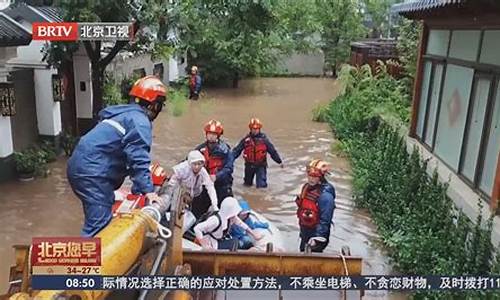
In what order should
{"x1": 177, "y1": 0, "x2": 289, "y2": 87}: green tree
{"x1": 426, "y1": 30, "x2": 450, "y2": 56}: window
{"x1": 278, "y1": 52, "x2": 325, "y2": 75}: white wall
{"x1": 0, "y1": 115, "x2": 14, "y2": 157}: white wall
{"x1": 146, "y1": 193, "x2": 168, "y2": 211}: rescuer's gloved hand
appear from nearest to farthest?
{"x1": 146, "y1": 193, "x2": 168, "y2": 211}: rescuer's gloved hand → {"x1": 426, "y1": 30, "x2": 450, "y2": 56}: window → {"x1": 0, "y1": 115, "x2": 14, "y2": 157}: white wall → {"x1": 177, "y1": 0, "x2": 289, "y2": 87}: green tree → {"x1": 278, "y1": 52, "x2": 325, "y2": 75}: white wall

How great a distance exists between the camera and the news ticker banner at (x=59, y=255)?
7.86 ft

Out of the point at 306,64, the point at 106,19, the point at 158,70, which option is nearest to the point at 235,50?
the point at 158,70

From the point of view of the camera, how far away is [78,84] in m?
13.0

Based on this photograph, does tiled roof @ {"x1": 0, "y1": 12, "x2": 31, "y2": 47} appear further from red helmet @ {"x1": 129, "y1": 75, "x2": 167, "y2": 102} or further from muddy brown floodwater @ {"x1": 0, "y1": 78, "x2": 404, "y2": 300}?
red helmet @ {"x1": 129, "y1": 75, "x2": 167, "y2": 102}

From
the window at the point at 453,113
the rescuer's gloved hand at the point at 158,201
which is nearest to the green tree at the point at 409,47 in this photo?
the window at the point at 453,113

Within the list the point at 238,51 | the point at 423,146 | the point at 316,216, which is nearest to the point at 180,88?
the point at 238,51

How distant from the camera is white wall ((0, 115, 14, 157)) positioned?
971 centimetres

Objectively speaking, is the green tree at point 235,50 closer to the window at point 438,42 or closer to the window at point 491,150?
the window at point 438,42

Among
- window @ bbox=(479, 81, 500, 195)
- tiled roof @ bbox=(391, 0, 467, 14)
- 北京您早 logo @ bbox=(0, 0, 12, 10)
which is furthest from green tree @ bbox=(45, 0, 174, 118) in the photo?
window @ bbox=(479, 81, 500, 195)

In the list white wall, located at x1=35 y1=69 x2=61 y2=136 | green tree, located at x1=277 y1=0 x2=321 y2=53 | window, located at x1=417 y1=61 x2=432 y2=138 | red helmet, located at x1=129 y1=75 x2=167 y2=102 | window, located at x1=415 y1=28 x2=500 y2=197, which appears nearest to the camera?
red helmet, located at x1=129 y1=75 x2=167 y2=102

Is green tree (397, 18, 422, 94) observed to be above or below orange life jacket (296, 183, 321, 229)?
above

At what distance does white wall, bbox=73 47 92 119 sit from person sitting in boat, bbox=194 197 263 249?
7882mm

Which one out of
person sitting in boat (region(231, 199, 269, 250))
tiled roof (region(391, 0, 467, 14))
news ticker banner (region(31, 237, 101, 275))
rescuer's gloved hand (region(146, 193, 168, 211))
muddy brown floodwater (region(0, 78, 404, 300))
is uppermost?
tiled roof (region(391, 0, 467, 14))

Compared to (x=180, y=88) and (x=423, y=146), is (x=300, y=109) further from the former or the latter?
(x=423, y=146)
